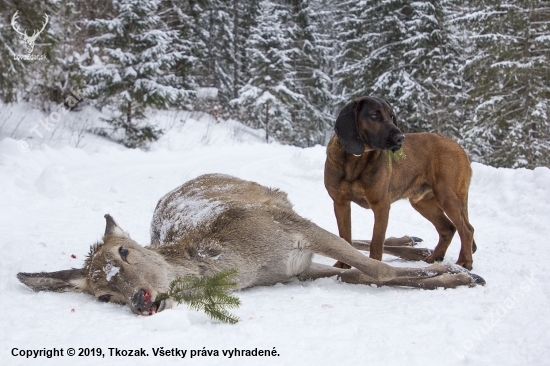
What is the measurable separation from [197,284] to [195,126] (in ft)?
83.5

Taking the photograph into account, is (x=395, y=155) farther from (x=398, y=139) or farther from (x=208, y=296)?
(x=208, y=296)

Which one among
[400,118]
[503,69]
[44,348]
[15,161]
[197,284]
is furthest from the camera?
[400,118]

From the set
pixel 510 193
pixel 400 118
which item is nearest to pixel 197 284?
pixel 510 193

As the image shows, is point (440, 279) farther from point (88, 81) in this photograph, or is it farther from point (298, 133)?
point (298, 133)

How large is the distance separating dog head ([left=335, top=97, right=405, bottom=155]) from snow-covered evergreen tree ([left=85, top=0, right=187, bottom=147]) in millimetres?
14376

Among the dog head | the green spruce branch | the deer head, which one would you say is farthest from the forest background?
the green spruce branch

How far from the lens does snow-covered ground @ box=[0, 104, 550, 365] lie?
253cm

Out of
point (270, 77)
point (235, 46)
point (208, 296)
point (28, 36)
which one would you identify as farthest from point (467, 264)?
point (235, 46)

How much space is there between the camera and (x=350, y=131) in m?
5.00

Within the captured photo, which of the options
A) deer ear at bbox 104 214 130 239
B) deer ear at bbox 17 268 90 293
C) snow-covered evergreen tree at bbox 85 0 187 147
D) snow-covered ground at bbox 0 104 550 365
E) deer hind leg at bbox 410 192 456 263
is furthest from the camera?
snow-covered evergreen tree at bbox 85 0 187 147

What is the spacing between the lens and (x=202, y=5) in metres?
30.5

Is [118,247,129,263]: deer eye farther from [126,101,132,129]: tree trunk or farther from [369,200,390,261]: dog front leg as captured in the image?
[126,101,132,129]: tree trunk

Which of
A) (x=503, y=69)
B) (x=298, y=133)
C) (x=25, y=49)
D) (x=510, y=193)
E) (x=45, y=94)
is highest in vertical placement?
(x=503, y=69)

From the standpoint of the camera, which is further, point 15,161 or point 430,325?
point 15,161
